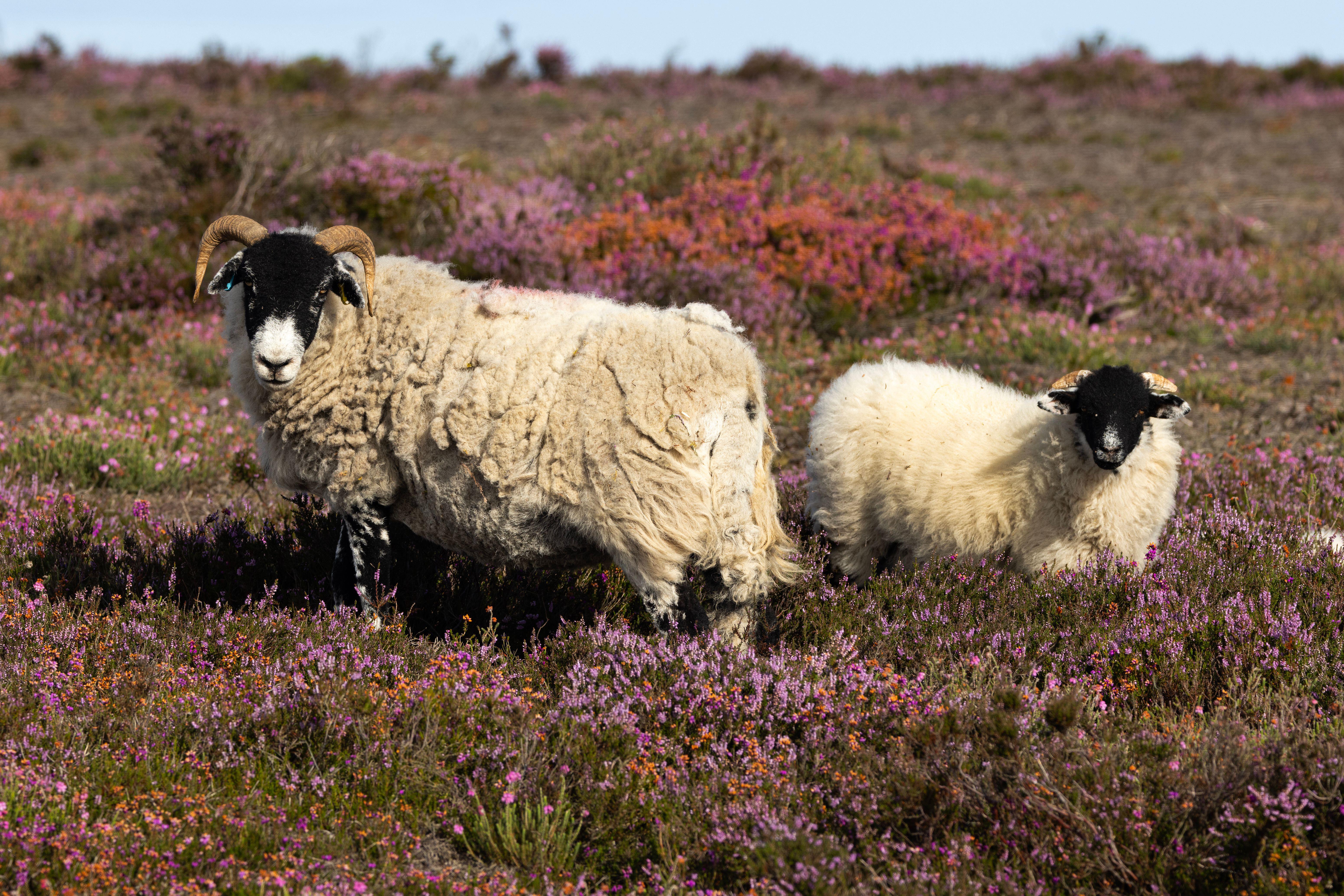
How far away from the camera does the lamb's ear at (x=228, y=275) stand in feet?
15.2

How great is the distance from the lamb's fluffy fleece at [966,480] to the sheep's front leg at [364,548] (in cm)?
241

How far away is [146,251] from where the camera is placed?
10531 mm

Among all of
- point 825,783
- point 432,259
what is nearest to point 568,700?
point 825,783

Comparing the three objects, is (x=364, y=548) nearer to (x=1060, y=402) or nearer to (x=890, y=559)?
(x=890, y=559)

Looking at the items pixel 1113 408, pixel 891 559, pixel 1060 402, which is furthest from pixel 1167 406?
pixel 891 559

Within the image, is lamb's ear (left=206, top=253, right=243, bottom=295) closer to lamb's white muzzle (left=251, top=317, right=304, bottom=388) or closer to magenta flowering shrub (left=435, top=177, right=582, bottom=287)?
lamb's white muzzle (left=251, top=317, right=304, bottom=388)

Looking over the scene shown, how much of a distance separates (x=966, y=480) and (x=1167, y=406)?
104 cm

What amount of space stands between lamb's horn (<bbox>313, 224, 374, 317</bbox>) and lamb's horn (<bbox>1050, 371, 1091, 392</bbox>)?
3328 mm

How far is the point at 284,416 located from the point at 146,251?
711 cm

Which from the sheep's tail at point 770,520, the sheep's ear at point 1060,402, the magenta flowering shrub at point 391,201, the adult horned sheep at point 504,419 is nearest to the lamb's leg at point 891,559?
the sheep's ear at point 1060,402

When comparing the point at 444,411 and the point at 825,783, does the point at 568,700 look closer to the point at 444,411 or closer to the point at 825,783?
the point at 825,783

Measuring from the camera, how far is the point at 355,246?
4699mm

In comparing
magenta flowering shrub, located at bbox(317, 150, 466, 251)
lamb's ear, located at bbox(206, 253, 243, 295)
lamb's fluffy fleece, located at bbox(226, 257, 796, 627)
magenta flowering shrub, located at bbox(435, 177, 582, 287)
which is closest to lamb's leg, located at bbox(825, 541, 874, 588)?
lamb's fluffy fleece, located at bbox(226, 257, 796, 627)

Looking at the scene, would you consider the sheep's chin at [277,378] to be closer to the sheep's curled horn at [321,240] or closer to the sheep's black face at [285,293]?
the sheep's black face at [285,293]
